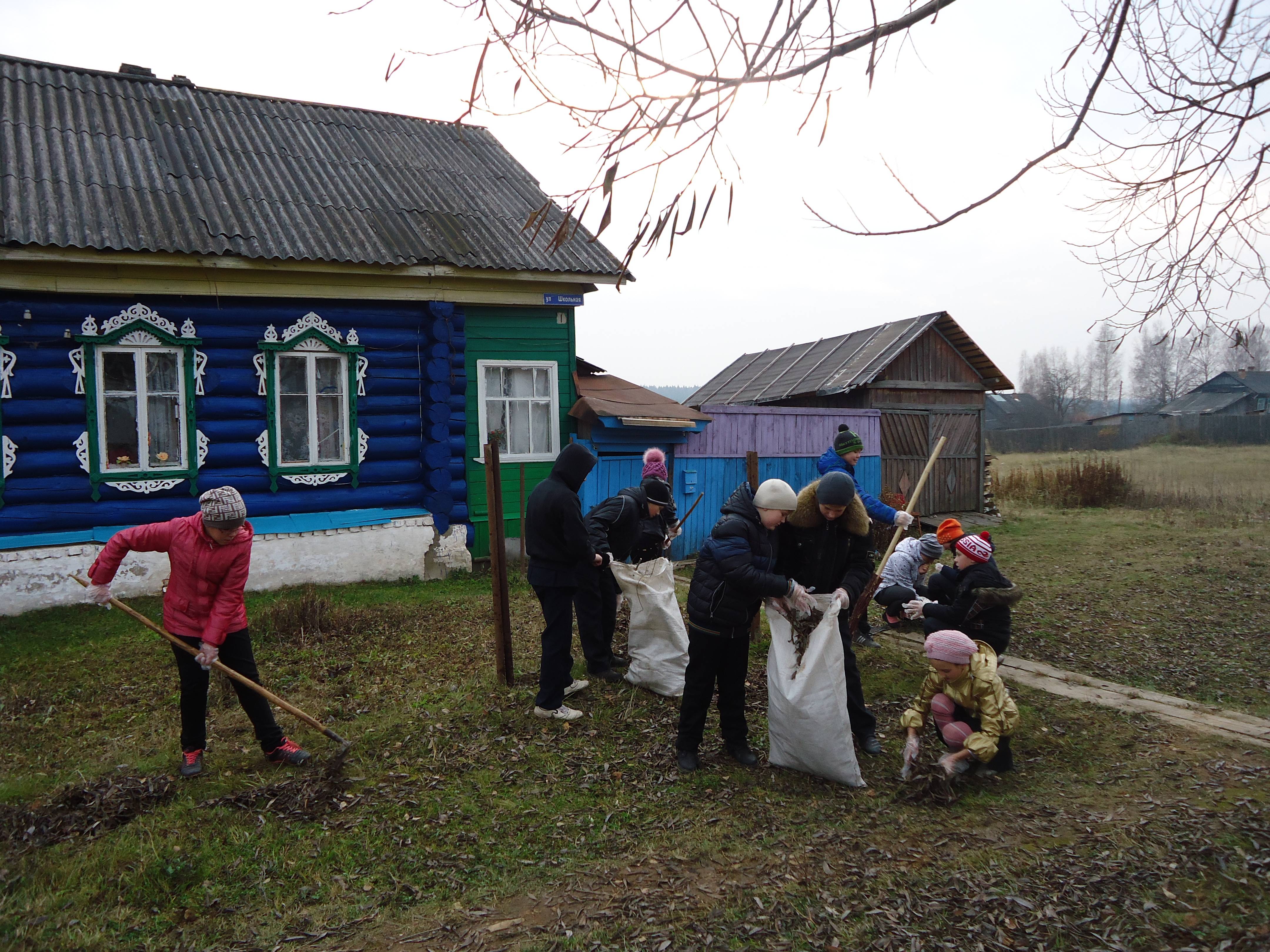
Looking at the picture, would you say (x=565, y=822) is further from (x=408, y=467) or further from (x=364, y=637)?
(x=408, y=467)

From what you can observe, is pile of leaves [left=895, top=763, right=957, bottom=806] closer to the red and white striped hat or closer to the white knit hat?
the red and white striped hat

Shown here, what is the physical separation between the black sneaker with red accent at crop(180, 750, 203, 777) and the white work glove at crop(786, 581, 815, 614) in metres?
3.26

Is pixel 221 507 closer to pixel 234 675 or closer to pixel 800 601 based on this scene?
pixel 234 675

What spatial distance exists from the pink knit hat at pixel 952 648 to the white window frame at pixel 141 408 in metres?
7.76

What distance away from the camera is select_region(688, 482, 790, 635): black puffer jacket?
13.7ft

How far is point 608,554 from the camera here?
573 cm

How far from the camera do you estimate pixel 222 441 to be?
8867mm

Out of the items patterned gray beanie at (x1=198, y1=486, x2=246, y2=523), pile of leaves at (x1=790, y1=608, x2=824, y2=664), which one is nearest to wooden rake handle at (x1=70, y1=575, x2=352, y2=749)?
patterned gray beanie at (x1=198, y1=486, x2=246, y2=523)

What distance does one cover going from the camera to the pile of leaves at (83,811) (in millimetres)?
3721

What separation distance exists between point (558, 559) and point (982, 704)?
100 inches

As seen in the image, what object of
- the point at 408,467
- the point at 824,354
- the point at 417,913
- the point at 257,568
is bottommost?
the point at 417,913

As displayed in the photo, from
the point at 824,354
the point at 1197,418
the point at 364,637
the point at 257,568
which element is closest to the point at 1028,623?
the point at 364,637

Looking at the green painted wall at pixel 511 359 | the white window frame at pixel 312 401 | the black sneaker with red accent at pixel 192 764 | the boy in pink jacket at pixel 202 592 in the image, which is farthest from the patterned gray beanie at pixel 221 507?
the green painted wall at pixel 511 359

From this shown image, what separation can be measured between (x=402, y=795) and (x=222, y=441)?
6018mm
